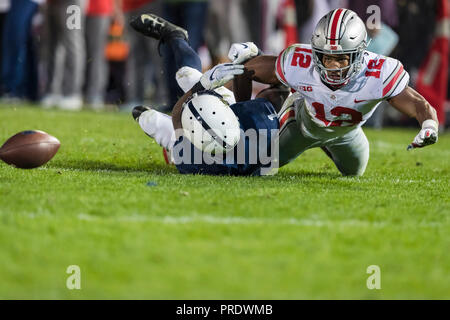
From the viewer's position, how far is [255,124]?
5.93 m

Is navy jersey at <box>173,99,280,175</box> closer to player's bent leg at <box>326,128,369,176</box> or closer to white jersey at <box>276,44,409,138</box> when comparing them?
white jersey at <box>276,44,409,138</box>

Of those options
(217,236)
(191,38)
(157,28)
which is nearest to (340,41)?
(217,236)

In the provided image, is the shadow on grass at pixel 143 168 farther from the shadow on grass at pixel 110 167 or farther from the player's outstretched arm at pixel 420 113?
the player's outstretched arm at pixel 420 113

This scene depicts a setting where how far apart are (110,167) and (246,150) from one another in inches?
44.9

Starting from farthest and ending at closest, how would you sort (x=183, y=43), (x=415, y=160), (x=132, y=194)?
(x=415, y=160) → (x=183, y=43) → (x=132, y=194)

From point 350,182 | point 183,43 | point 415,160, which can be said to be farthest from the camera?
point 415,160

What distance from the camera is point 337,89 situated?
564 cm

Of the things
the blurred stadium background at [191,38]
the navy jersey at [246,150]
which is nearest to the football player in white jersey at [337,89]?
the navy jersey at [246,150]

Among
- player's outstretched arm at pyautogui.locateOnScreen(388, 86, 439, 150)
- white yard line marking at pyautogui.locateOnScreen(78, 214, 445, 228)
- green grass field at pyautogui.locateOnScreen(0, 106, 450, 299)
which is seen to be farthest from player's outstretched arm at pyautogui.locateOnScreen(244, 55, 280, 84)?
white yard line marking at pyautogui.locateOnScreen(78, 214, 445, 228)

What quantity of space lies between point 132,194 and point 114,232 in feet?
2.89

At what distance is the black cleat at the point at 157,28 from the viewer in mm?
7227

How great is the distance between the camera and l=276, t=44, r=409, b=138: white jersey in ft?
18.2
